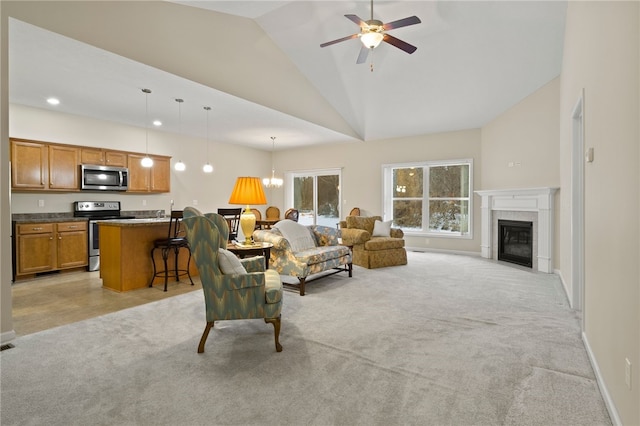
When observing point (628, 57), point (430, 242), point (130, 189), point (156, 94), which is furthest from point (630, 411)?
point (130, 189)

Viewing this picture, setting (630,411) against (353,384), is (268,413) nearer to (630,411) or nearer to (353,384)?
(353,384)

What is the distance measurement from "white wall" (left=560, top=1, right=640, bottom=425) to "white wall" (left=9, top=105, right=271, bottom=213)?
712cm

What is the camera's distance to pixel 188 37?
4352 mm

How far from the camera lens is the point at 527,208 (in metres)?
5.83

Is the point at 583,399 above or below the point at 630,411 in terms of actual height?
below

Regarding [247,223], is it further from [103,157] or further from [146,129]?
[146,129]

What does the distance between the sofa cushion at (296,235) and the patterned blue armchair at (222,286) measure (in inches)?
72.8

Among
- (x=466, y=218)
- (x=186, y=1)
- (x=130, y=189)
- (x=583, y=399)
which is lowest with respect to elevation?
(x=583, y=399)

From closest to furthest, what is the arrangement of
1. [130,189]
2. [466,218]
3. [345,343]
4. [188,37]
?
1. [345,343]
2. [188,37]
3. [130,189]
4. [466,218]

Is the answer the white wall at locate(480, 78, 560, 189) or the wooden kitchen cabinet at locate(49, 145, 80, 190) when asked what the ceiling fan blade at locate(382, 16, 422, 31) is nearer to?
the white wall at locate(480, 78, 560, 189)

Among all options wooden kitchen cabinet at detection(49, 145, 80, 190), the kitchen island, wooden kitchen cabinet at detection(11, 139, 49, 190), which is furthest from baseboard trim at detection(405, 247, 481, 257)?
wooden kitchen cabinet at detection(11, 139, 49, 190)

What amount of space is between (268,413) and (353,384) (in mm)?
575

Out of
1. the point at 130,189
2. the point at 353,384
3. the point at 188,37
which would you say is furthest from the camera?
the point at 130,189

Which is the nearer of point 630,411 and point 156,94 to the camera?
point 630,411
